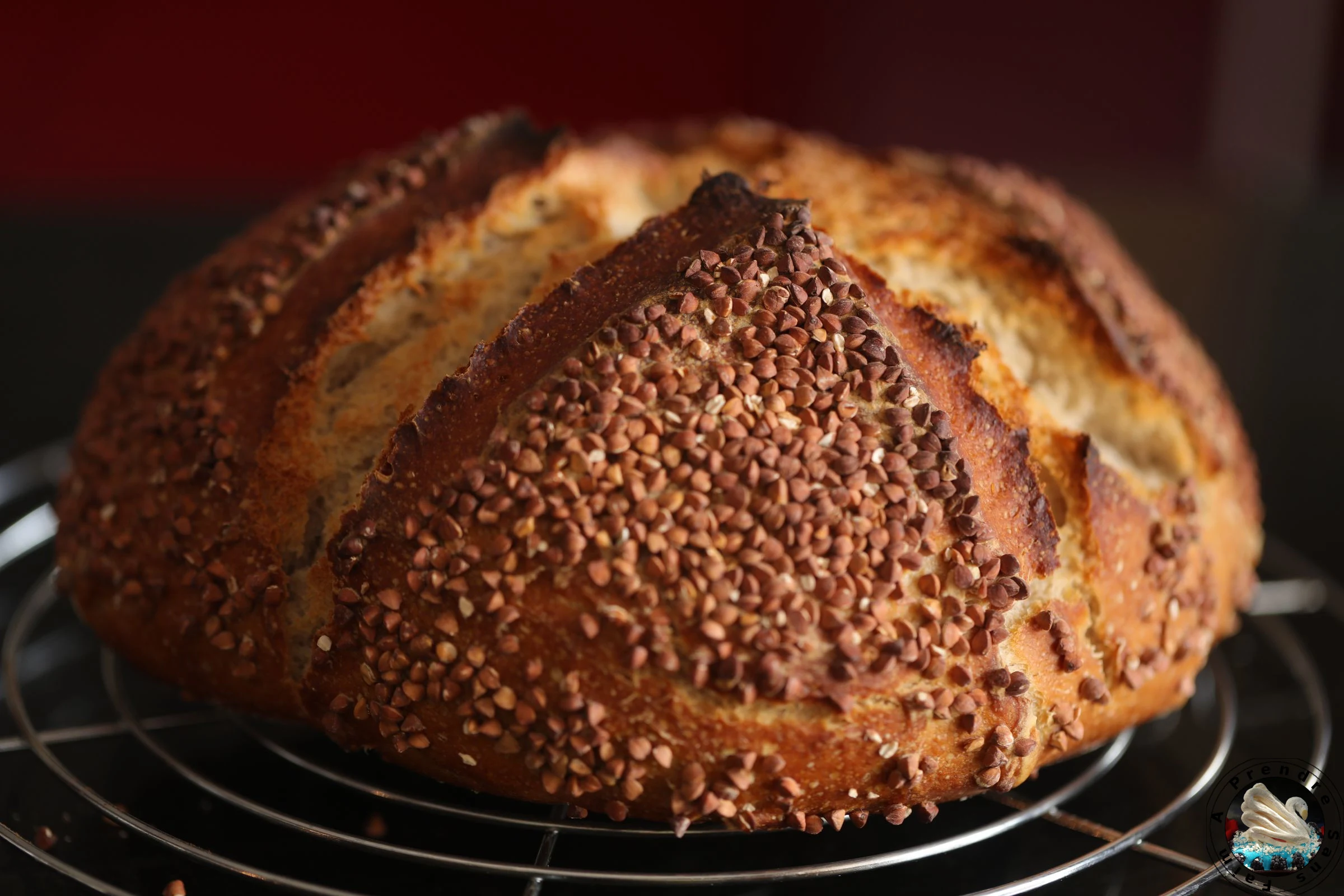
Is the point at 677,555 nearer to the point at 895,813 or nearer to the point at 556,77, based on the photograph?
the point at 895,813

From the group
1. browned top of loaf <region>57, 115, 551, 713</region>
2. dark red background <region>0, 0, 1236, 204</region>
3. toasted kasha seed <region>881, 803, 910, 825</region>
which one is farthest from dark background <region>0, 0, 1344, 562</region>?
toasted kasha seed <region>881, 803, 910, 825</region>

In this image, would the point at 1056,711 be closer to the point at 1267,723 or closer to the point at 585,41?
the point at 1267,723

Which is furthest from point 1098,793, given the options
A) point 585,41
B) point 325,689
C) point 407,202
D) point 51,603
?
point 585,41

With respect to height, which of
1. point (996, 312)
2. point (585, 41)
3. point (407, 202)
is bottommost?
point (996, 312)

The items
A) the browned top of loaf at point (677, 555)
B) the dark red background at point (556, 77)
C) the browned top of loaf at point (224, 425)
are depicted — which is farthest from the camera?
the dark red background at point (556, 77)

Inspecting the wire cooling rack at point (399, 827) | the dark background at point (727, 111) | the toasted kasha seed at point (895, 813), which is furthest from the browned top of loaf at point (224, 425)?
the dark background at point (727, 111)

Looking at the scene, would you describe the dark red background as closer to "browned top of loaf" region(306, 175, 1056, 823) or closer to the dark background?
the dark background

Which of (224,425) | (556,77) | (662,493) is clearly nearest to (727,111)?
(556,77)

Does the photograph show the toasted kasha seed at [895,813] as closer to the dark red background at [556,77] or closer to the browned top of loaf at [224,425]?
the browned top of loaf at [224,425]
